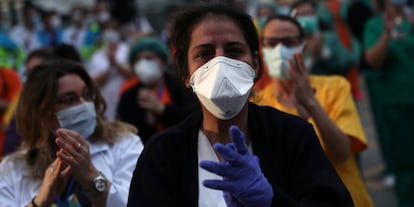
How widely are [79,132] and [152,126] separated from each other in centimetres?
164

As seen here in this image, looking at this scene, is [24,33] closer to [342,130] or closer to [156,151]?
[342,130]

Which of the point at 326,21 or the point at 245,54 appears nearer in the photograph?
the point at 245,54

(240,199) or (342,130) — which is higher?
(240,199)

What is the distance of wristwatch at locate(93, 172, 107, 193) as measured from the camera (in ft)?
10.4

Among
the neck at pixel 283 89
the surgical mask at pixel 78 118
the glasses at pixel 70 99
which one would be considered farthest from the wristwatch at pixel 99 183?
the neck at pixel 283 89

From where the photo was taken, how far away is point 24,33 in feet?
45.5

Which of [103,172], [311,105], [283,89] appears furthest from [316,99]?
[103,172]

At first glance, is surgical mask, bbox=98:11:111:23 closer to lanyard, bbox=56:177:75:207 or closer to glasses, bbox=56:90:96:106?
glasses, bbox=56:90:96:106

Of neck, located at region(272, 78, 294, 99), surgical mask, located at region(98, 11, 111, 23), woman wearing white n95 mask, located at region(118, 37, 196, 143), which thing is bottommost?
surgical mask, located at region(98, 11, 111, 23)

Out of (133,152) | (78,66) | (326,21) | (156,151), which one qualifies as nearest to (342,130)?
(133,152)

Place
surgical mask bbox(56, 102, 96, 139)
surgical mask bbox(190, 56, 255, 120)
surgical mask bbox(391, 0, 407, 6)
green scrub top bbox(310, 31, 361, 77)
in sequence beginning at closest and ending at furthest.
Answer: surgical mask bbox(190, 56, 255, 120) < surgical mask bbox(56, 102, 96, 139) < surgical mask bbox(391, 0, 407, 6) < green scrub top bbox(310, 31, 361, 77)

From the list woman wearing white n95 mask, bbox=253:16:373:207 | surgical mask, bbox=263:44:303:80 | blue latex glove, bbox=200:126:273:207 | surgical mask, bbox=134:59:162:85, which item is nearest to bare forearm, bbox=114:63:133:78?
surgical mask, bbox=134:59:162:85

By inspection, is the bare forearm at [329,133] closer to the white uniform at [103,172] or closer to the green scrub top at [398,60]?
the white uniform at [103,172]

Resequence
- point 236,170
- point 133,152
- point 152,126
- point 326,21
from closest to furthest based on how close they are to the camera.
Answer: point 236,170 → point 133,152 → point 152,126 → point 326,21
